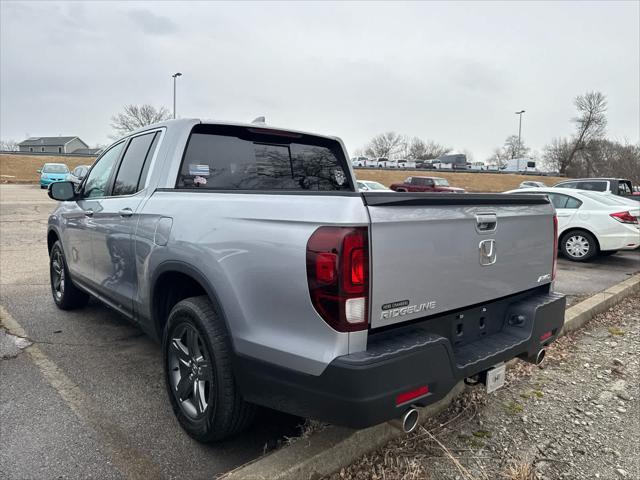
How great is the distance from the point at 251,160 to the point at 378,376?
6.73 feet

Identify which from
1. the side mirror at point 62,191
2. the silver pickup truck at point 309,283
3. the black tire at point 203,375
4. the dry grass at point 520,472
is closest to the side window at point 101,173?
the side mirror at point 62,191

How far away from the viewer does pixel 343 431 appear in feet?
8.41

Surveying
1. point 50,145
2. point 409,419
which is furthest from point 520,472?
point 50,145

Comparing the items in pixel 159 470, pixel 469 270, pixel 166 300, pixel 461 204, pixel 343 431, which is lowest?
pixel 159 470

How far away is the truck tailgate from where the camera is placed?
2.06 metres

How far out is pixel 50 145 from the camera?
334 ft

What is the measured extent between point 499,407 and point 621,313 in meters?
3.46

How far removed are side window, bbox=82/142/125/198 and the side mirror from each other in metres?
0.12

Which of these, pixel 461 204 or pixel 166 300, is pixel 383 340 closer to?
pixel 461 204

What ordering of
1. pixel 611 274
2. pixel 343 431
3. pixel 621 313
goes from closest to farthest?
pixel 343 431 → pixel 621 313 → pixel 611 274

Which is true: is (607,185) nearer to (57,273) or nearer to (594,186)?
(594,186)

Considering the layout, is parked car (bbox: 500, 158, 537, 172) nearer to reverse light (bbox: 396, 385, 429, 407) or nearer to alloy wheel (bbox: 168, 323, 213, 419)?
alloy wheel (bbox: 168, 323, 213, 419)

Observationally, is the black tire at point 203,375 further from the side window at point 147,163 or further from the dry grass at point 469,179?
the dry grass at point 469,179

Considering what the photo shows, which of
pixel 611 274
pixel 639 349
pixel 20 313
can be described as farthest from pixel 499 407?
pixel 611 274
